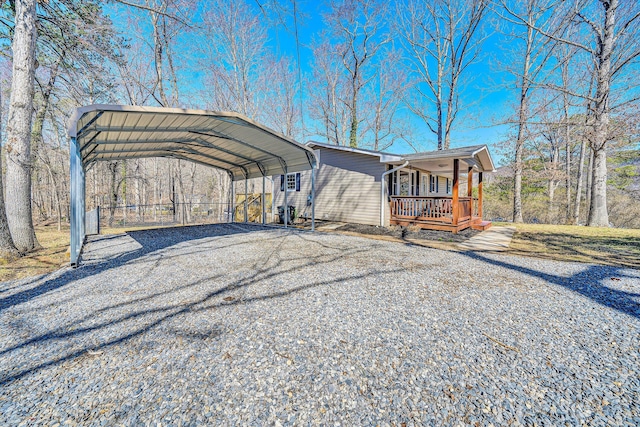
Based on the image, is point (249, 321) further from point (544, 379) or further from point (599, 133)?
point (599, 133)

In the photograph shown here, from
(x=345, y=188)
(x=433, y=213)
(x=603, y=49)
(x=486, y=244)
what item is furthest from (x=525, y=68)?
(x=486, y=244)

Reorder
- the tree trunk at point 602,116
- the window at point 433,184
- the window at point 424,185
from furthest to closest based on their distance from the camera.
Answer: the window at point 433,184 → the window at point 424,185 → the tree trunk at point 602,116

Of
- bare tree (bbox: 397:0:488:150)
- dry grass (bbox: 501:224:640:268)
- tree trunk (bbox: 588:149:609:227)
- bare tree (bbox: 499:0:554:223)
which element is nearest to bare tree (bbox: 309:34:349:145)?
bare tree (bbox: 397:0:488:150)

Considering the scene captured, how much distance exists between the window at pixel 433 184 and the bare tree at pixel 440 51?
12.9 feet

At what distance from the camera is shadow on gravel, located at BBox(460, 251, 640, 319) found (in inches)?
120

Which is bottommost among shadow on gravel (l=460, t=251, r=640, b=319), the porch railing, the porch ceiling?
shadow on gravel (l=460, t=251, r=640, b=319)

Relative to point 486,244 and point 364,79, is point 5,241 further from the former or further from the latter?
point 364,79

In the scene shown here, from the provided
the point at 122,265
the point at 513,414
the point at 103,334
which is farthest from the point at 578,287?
the point at 122,265

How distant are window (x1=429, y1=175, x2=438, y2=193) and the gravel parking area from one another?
447 inches

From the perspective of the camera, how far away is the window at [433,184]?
49.6 ft

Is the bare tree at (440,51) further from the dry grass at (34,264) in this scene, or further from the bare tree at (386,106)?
the dry grass at (34,264)

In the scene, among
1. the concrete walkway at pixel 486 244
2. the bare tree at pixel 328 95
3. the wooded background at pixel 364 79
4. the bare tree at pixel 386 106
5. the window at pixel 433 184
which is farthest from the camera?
the bare tree at pixel 386 106

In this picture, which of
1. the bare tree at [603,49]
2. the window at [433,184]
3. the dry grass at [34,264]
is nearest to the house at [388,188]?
the window at [433,184]

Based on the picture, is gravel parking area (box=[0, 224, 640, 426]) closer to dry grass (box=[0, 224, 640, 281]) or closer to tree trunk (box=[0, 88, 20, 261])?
dry grass (box=[0, 224, 640, 281])
